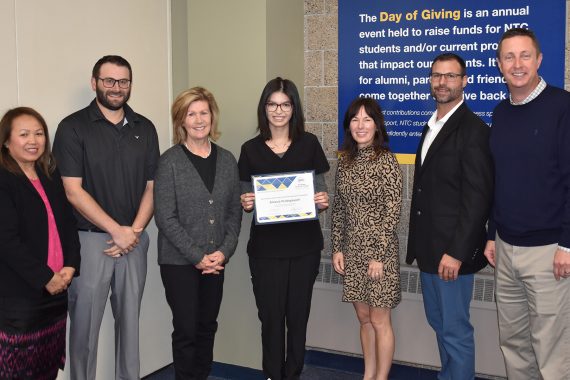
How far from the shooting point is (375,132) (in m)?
3.36

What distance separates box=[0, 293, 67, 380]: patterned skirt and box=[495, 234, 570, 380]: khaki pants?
211cm

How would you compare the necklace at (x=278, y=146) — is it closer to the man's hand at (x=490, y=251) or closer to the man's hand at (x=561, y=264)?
the man's hand at (x=490, y=251)

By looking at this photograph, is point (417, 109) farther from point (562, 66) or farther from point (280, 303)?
point (280, 303)

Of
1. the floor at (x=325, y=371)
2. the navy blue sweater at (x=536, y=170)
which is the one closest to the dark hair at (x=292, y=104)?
the navy blue sweater at (x=536, y=170)

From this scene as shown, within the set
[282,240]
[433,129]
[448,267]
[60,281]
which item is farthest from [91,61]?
[448,267]

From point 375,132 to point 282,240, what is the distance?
758 millimetres

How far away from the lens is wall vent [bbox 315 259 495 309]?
147 inches

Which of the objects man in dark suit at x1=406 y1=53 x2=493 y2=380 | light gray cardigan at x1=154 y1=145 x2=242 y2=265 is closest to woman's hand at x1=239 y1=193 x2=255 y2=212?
light gray cardigan at x1=154 y1=145 x2=242 y2=265

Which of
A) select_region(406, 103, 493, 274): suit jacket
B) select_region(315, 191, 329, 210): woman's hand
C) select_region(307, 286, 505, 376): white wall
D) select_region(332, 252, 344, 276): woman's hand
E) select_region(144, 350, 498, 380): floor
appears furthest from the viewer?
select_region(144, 350, 498, 380): floor

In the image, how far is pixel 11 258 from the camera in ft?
8.93

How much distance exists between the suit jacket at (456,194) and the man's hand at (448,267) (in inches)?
1.3

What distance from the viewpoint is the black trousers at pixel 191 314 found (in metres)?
3.20

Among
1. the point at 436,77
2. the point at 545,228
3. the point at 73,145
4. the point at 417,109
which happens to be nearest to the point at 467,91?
the point at 417,109

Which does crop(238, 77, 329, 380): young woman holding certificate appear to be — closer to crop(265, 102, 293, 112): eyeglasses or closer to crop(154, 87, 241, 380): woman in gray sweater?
crop(265, 102, 293, 112): eyeglasses
